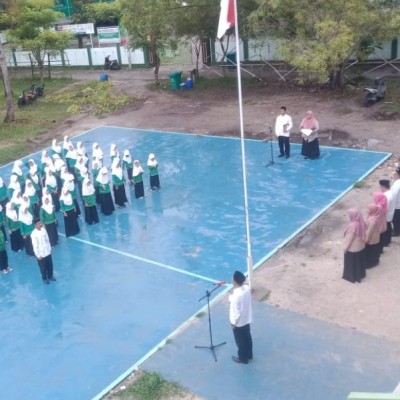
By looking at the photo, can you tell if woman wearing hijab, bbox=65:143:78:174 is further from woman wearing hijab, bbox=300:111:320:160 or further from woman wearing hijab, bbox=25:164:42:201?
woman wearing hijab, bbox=300:111:320:160

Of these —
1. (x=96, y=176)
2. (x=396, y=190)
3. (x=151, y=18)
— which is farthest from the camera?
(x=151, y=18)

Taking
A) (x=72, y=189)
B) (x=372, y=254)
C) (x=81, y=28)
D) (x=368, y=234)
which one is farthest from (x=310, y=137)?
(x=81, y=28)

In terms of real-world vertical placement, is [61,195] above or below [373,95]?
below

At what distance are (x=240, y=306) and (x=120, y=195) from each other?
6.46 meters

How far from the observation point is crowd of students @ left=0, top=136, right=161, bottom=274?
1121 cm

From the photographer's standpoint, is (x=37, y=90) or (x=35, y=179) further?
(x=37, y=90)

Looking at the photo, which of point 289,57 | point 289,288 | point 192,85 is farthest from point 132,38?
point 289,288

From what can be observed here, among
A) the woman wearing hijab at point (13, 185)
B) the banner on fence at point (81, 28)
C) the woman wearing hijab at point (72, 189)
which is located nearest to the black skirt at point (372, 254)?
the woman wearing hijab at point (72, 189)

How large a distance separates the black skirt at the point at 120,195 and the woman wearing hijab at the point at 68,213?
1190 mm

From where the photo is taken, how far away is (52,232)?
11.5 metres

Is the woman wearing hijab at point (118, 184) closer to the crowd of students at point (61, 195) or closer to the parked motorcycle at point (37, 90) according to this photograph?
the crowd of students at point (61, 195)

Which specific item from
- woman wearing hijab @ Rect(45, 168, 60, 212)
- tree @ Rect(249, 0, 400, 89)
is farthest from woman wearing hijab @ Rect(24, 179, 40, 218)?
tree @ Rect(249, 0, 400, 89)

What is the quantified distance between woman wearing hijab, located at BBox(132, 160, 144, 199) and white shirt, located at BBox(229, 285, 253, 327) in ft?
21.2

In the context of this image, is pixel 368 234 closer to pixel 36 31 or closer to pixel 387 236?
pixel 387 236
